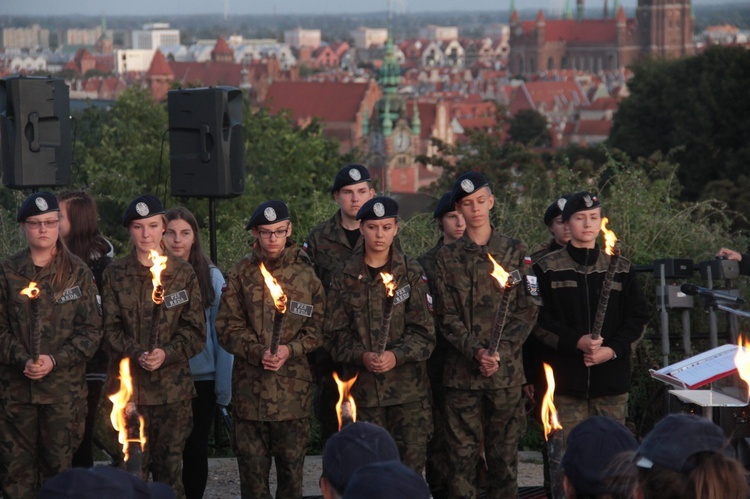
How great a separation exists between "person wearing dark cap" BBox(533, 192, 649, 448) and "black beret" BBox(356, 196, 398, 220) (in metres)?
0.84

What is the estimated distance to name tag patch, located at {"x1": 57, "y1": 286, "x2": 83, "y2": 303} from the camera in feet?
18.3

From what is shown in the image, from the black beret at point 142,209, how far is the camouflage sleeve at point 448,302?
4.55ft

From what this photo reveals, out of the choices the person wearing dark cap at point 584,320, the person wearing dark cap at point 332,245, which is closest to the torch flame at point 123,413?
the person wearing dark cap at point 332,245

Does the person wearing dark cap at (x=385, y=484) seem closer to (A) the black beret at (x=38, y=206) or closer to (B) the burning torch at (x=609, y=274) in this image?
(B) the burning torch at (x=609, y=274)

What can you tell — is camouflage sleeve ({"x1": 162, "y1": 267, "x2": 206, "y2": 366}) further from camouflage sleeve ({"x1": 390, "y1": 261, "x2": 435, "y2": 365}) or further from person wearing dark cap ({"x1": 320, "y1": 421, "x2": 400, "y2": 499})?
person wearing dark cap ({"x1": 320, "y1": 421, "x2": 400, "y2": 499})

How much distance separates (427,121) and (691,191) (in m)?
99.2

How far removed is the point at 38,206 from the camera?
5.57 metres

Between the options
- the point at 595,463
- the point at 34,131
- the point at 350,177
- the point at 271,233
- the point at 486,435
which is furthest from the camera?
the point at 34,131

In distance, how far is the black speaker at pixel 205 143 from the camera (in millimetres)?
7707

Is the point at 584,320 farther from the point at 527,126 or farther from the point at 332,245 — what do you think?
the point at 527,126

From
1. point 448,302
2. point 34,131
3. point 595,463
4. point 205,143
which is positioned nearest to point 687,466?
point 595,463

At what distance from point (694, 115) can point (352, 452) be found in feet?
138

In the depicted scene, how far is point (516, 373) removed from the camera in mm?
5711

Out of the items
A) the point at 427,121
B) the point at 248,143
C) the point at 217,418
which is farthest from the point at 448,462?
the point at 427,121
